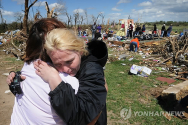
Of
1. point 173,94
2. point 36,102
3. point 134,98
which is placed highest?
point 36,102

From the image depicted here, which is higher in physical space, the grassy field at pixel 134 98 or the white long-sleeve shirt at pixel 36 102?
the white long-sleeve shirt at pixel 36 102

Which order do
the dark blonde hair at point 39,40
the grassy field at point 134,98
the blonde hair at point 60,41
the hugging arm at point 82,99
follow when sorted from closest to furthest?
1. the hugging arm at point 82,99
2. the blonde hair at point 60,41
3. the dark blonde hair at point 39,40
4. the grassy field at point 134,98

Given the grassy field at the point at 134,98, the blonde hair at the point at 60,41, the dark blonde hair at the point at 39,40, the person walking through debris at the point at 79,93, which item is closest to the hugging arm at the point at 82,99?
the person walking through debris at the point at 79,93

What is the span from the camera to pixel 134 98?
4.67 meters

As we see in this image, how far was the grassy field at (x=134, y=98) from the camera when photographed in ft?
12.1

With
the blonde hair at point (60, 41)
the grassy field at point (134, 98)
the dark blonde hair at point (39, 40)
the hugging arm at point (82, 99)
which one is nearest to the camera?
the hugging arm at point (82, 99)

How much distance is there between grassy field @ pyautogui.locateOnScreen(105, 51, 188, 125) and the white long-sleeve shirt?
3019 millimetres

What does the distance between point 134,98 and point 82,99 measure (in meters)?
4.12

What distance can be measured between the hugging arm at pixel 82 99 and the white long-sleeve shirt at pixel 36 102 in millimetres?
71

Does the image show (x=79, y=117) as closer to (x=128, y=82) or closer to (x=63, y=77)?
(x=63, y=77)

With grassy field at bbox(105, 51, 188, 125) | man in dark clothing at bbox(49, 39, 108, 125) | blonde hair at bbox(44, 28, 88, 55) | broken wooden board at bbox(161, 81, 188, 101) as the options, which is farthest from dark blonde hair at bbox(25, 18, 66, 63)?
broken wooden board at bbox(161, 81, 188, 101)

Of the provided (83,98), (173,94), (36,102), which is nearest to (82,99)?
(83,98)

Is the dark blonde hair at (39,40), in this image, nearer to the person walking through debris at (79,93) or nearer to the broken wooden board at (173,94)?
the person walking through debris at (79,93)

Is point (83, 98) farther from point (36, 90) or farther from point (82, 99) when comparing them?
point (36, 90)
